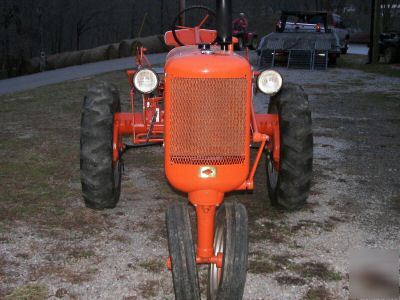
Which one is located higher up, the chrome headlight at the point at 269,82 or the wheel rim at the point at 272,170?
the chrome headlight at the point at 269,82

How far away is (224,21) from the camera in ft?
13.6

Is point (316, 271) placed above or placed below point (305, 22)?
below

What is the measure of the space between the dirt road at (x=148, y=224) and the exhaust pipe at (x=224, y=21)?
1.68m

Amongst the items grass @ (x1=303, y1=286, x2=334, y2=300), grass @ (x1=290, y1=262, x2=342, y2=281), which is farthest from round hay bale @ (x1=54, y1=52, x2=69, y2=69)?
grass @ (x1=303, y1=286, x2=334, y2=300)

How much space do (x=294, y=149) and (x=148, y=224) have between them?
1459 mm

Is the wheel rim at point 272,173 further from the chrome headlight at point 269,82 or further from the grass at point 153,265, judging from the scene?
the grass at point 153,265

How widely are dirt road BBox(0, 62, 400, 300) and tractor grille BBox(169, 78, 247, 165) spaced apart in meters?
1.02

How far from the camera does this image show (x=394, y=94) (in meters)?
13.3

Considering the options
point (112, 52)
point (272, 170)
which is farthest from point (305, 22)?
point (272, 170)

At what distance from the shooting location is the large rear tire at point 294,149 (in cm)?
484

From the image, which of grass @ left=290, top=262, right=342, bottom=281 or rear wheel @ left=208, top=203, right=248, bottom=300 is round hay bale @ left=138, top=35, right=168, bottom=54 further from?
rear wheel @ left=208, top=203, right=248, bottom=300

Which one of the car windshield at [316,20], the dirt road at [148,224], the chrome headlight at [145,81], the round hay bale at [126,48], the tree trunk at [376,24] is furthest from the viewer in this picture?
the round hay bale at [126,48]

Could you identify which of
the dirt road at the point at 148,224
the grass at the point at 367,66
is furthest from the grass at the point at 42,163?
the grass at the point at 367,66

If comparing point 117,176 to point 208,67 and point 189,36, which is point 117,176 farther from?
point 208,67
